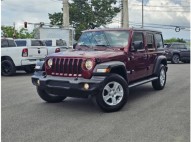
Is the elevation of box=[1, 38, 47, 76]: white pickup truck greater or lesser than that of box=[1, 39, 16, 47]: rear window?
lesser

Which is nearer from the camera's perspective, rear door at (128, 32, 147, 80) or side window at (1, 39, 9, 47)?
rear door at (128, 32, 147, 80)

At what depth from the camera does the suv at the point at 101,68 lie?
601 cm

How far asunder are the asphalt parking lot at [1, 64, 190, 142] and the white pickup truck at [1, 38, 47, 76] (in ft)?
15.7

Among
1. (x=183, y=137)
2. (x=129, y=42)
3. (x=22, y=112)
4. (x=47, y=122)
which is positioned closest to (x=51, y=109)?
(x=22, y=112)

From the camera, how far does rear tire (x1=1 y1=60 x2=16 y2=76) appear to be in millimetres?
12859

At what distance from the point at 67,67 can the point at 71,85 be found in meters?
0.47

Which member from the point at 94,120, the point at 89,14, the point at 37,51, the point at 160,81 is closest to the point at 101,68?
the point at 94,120

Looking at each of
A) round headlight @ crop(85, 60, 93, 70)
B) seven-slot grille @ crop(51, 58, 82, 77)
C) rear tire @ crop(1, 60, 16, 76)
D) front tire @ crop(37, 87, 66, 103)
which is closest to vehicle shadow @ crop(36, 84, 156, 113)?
front tire @ crop(37, 87, 66, 103)

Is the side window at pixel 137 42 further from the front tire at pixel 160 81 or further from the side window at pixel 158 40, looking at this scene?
the front tire at pixel 160 81

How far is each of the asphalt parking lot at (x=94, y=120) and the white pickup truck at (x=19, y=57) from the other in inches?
188

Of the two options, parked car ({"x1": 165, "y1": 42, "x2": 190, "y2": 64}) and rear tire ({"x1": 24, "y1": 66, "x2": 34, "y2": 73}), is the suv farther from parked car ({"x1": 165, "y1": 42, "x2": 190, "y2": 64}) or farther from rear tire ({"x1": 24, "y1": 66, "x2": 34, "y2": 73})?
parked car ({"x1": 165, "y1": 42, "x2": 190, "y2": 64})

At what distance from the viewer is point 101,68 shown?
6023 mm

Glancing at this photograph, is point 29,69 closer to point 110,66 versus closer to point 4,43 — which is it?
point 4,43

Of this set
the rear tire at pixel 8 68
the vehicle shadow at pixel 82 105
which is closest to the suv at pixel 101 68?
the vehicle shadow at pixel 82 105
